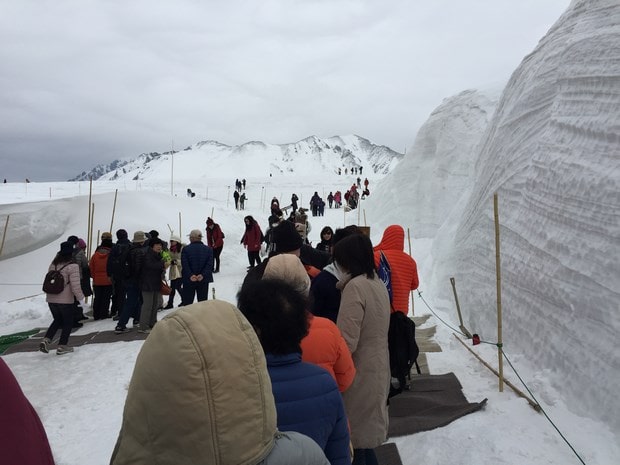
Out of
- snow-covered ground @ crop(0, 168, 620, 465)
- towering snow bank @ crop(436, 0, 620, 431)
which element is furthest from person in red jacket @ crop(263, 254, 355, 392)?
towering snow bank @ crop(436, 0, 620, 431)

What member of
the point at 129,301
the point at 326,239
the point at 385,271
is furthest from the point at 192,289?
the point at 385,271

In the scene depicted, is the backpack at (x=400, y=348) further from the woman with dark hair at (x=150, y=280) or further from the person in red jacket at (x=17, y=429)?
the woman with dark hair at (x=150, y=280)

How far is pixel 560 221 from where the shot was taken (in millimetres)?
4840

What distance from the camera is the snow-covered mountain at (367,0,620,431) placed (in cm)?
388

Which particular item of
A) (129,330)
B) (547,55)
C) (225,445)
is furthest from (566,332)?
(129,330)

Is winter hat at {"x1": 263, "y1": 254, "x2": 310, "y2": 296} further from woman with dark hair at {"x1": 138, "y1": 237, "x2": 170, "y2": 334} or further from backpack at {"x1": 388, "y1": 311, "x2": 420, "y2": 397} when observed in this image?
woman with dark hair at {"x1": 138, "y1": 237, "x2": 170, "y2": 334}

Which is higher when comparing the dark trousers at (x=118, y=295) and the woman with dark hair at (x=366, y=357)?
the woman with dark hair at (x=366, y=357)

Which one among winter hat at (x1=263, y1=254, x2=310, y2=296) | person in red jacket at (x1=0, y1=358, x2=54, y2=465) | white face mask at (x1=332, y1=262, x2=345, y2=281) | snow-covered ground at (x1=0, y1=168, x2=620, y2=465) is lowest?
snow-covered ground at (x1=0, y1=168, x2=620, y2=465)

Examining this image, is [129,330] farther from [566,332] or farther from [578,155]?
[578,155]

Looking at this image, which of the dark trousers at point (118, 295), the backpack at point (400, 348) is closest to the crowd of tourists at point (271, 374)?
the backpack at point (400, 348)

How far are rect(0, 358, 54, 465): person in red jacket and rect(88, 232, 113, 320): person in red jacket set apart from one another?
7.50 meters

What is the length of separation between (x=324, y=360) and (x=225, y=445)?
40.0 inches

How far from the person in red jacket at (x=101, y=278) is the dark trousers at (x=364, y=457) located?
6.65 meters

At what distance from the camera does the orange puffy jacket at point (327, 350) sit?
2.09 m
